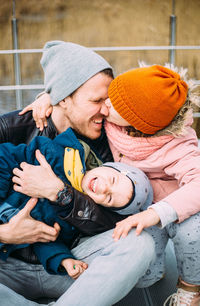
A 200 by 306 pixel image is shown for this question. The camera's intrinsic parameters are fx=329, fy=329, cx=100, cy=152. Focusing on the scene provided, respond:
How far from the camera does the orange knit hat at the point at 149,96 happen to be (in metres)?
1.21

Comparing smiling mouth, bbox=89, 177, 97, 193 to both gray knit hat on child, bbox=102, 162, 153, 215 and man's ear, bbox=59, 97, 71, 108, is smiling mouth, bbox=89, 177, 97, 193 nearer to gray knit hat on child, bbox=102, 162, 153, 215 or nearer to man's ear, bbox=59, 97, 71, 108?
gray knit hat on child, bbox=102, 162, 153, 215

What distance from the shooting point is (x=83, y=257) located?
1.18 m

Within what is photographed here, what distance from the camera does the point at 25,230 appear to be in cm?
114

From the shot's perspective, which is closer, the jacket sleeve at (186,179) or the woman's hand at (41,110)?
the jacket sleeve at (186,179)

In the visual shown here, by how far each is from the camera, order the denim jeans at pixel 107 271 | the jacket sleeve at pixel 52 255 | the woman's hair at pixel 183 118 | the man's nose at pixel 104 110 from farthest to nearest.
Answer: the man's nose at pixel 104 110 → the woman's hair at pixel 183 118 → the jacket sleeve at pixel 52 255 → the denim jeans at pixel 107 271

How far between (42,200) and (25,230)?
0.41ft

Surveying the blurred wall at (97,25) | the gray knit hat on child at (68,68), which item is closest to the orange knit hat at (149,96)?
the gray knit hat on child at (68,68)

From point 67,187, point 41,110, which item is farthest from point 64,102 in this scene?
point 67,187

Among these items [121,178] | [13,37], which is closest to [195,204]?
[121,178]

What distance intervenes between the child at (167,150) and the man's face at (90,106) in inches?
3.7

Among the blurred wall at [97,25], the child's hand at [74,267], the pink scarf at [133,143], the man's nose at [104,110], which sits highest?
the blurred wall at [97,25]

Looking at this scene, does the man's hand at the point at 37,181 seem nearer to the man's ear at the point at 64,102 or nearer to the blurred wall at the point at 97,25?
the man's ear at the point at 64,102

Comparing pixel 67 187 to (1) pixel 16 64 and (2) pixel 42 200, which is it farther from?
(1) pixel 16 64

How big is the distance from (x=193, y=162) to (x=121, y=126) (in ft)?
1.20
